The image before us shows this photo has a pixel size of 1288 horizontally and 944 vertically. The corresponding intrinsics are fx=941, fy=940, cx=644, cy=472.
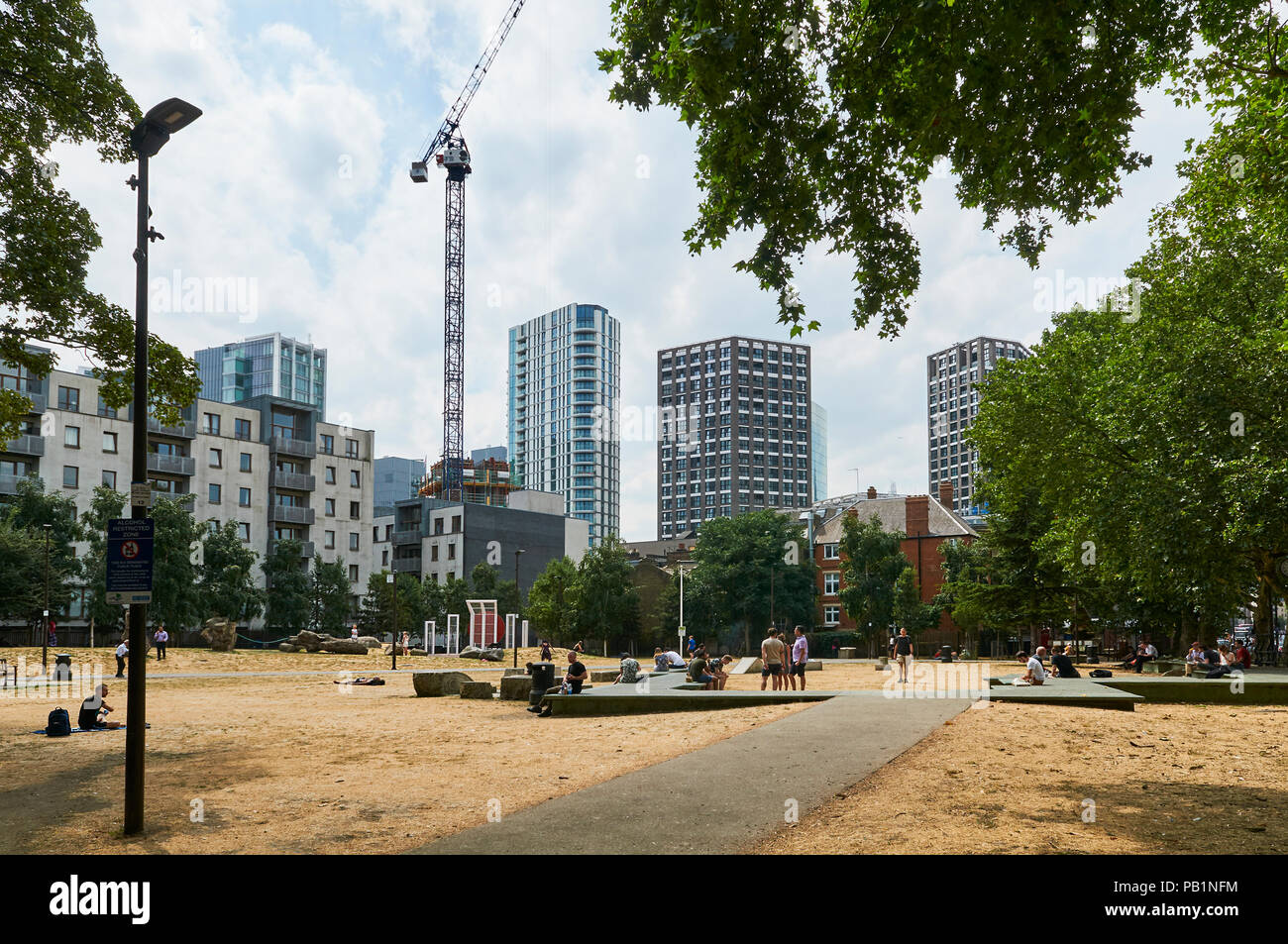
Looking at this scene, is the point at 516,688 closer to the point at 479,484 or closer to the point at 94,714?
the point at 94,714

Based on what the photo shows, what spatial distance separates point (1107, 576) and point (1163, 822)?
2872 centimetres

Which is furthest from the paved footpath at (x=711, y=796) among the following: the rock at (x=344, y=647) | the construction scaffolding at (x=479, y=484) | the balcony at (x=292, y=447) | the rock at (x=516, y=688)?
the construction scaffolding at (x=479, y=484)

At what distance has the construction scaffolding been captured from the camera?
123 metres

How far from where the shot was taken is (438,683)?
30094 millimetres

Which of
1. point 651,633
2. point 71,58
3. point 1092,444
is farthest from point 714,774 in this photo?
→ point 651,633

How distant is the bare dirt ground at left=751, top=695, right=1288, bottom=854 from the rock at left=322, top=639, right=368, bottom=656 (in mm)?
49197

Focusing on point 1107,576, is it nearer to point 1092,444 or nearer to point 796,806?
point 1092,444

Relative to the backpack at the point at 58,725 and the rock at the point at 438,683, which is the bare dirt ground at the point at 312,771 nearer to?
the backpack at the point at 58,725

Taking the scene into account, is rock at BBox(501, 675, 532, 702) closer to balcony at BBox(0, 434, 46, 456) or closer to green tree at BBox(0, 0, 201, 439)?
green tree at BBox(0, 0, 201, 439)

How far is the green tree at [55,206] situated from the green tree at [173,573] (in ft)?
142

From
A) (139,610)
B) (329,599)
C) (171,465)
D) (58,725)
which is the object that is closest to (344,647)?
(329,599)

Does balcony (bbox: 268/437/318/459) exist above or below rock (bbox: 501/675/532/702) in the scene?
above

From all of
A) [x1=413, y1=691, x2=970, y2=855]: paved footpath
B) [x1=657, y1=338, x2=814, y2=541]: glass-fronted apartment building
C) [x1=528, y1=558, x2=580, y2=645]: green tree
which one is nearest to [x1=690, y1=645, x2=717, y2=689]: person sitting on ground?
[x1=413, y1=691, x2=970, y2=855]: paved footpath

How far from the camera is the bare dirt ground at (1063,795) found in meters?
7.80
